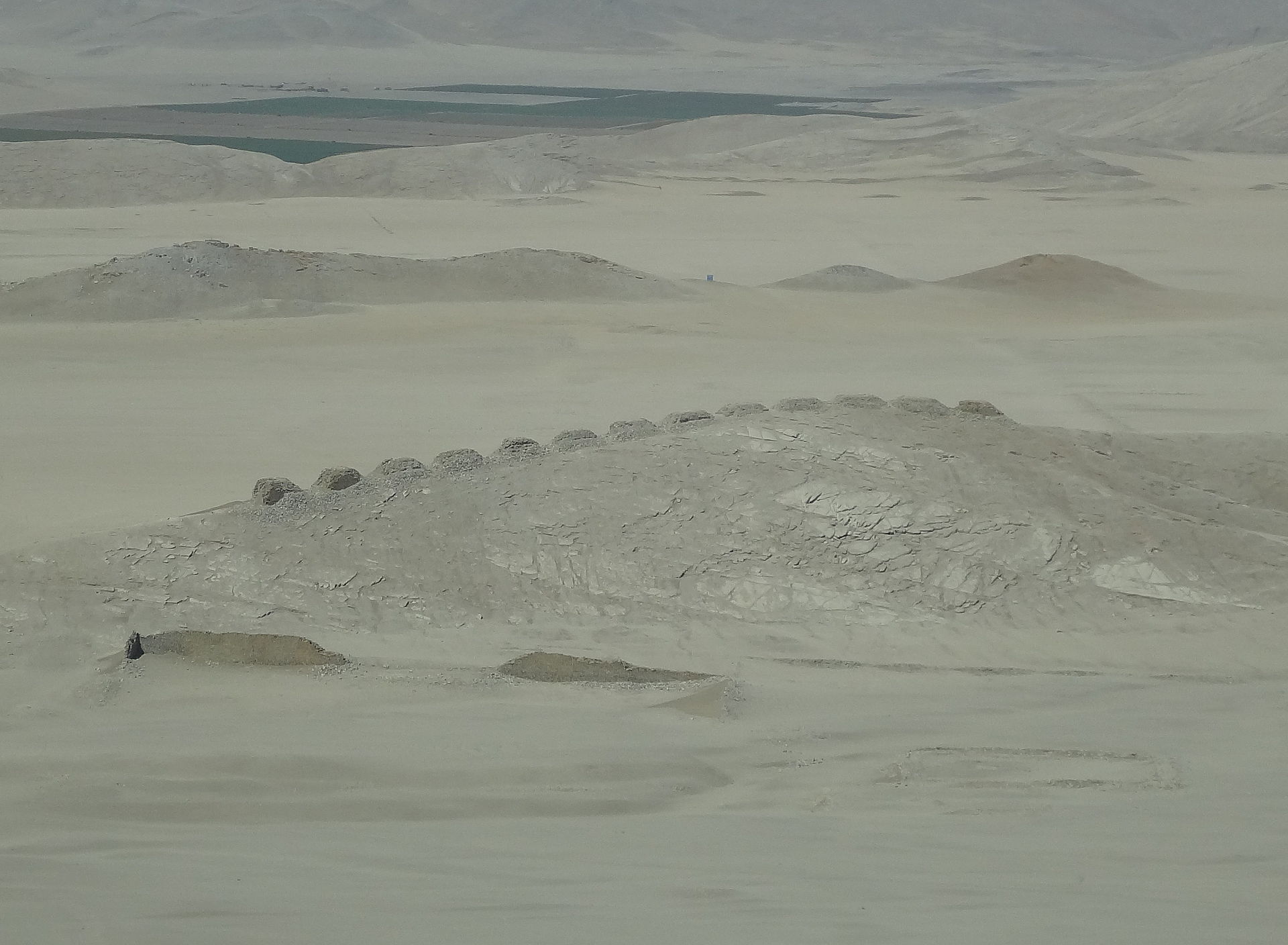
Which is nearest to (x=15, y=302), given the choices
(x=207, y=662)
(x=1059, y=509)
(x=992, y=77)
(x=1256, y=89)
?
(x=207, y=662)

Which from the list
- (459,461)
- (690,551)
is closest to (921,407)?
(690,551)

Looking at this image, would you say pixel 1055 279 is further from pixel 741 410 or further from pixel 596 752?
pixel 596 752

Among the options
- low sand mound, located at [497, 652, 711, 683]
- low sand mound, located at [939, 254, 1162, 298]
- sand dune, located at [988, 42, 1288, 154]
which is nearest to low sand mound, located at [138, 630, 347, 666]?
low sand mound, located at [497, 652, 711, 683]

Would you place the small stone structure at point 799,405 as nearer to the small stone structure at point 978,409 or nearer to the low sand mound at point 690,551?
the low sand mound at point 690,551

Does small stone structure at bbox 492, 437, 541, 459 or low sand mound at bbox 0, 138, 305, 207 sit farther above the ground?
low sand mound at bbox 0, 138, 305, 207

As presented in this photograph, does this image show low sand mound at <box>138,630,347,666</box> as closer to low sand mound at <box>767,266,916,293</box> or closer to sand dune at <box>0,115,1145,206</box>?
low sand mound at <box>767,266,916,293</box>

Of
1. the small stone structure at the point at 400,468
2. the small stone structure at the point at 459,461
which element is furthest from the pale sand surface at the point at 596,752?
the small stone structure at the point at 459,461
